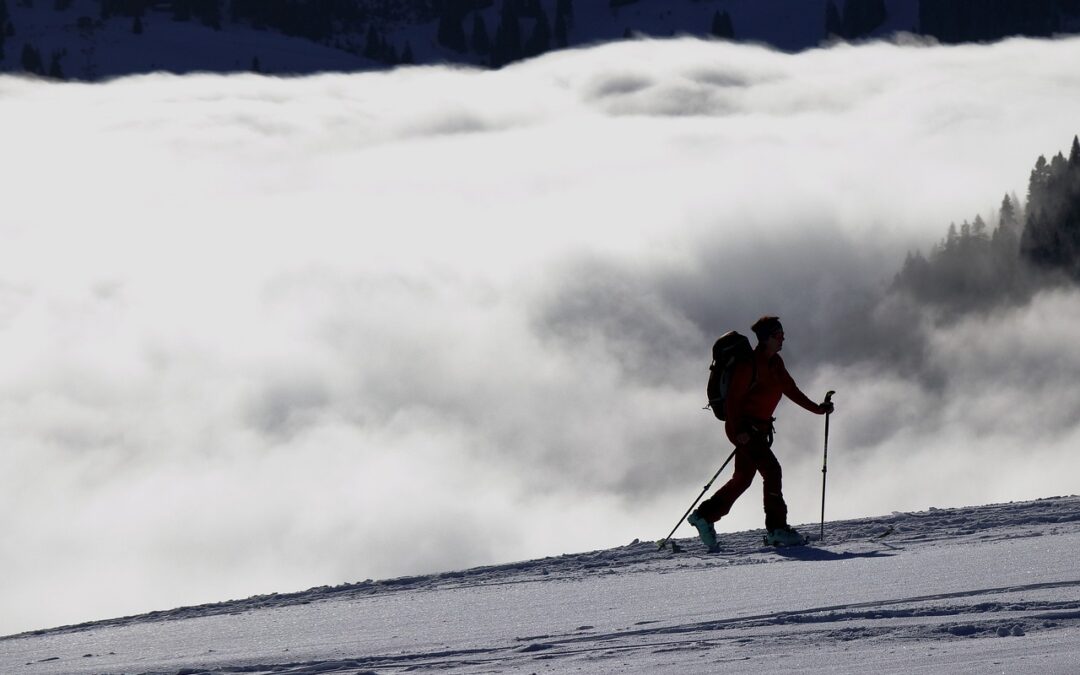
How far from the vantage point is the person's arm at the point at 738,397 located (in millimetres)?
11352

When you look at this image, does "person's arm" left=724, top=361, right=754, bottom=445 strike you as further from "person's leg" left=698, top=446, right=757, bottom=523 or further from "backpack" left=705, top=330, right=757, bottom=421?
"person's leg" left=698, top=446, right=757, bottom=523

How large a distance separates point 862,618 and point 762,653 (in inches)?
29.2

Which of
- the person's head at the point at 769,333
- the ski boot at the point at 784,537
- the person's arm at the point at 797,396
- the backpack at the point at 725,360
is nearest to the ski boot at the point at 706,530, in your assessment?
the ski boot at the point at 784,537

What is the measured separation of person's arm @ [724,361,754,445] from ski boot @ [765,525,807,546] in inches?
28.6

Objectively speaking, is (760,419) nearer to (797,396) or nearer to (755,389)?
(755,389)

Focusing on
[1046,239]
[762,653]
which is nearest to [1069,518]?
[762,653]

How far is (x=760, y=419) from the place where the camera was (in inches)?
452

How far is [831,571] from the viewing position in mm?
9516

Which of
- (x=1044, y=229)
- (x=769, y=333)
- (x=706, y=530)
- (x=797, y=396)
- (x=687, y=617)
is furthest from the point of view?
(x=1044, y=229)

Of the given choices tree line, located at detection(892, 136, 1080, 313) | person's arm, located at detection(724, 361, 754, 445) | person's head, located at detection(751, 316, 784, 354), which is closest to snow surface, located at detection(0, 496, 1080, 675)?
person's arm, located at detection(724, 361, 754, 445)

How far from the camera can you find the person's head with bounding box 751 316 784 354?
11.4 m

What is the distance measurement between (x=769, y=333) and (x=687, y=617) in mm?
3488

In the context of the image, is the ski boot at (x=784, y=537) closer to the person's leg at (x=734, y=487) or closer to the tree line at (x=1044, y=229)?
the person's leg at (x=734, y=487)

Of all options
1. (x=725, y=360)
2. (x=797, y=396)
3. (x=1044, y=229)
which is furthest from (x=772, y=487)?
(x=1044, y=229)
